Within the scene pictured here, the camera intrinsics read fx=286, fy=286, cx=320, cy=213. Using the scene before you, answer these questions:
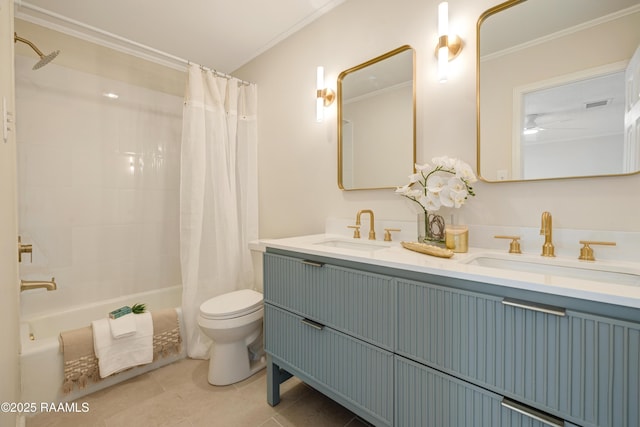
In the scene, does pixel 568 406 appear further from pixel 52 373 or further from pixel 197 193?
pixel 52 373

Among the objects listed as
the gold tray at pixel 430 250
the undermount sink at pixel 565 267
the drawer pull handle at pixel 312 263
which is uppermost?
the gold tray at pixel 430 250

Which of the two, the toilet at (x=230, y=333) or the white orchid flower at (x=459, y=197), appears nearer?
the white orchid flower at (x=459, y=197)

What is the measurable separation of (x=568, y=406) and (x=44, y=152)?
2.99 meters

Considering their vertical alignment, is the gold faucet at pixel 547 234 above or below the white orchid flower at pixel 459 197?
below

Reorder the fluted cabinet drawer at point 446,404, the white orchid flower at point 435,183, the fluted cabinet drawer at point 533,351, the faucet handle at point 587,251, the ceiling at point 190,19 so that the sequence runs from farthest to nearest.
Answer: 1. the ceiling at point 190,19
2. the white orchid flower at point 435,183
3. the faucet handle at point 587,251
4. the fluted cabinet drawer at point 446,404
5. the fluted cabinet drawer at point 533,351

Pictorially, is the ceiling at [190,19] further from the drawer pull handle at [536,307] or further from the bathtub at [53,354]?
the drawer pull handle at [536,307]

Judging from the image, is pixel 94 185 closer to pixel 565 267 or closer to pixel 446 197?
pixel 446 197

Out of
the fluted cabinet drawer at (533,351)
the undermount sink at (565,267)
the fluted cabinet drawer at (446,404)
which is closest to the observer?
the fluted cabinet drawer at (533,351)

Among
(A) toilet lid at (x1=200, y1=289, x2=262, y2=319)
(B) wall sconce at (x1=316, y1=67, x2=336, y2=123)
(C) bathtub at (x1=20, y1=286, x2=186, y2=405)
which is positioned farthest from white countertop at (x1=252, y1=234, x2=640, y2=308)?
(C) bathtub at (x1=20, y1=286, x2=186, y2=405)

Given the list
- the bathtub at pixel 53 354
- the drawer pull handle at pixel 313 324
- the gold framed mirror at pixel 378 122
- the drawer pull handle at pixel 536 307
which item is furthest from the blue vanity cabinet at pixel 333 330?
the bathtub at pixel 53 354

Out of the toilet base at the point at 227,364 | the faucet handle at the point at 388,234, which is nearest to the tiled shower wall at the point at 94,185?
the toilet base at the point at 227,364

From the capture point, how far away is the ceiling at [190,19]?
185 centimetres

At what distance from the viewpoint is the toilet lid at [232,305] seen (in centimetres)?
172

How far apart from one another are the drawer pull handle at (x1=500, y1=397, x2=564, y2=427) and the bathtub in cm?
200
